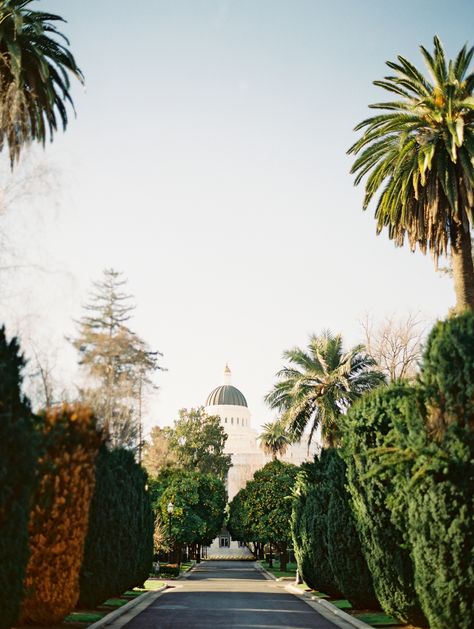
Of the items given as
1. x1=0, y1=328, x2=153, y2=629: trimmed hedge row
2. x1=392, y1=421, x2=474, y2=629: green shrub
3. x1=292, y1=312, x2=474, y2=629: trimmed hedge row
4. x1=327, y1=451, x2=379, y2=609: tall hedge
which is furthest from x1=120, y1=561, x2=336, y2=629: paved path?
x1=392, y1=421, x2=474, y2=629: green shrub

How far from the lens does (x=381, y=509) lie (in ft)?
48.5

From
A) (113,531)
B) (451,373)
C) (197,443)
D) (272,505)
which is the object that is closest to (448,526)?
(451,373)

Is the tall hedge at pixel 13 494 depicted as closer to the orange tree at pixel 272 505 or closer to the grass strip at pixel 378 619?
the grass strip at pixel 378 619

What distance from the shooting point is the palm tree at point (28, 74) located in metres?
18.5

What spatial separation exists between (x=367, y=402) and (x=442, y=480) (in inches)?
197

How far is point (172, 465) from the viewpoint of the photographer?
75062mm

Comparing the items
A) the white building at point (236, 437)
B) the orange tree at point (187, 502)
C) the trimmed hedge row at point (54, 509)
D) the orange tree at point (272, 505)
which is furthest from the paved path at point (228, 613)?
the white building at point (236, 437)

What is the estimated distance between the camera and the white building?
114m

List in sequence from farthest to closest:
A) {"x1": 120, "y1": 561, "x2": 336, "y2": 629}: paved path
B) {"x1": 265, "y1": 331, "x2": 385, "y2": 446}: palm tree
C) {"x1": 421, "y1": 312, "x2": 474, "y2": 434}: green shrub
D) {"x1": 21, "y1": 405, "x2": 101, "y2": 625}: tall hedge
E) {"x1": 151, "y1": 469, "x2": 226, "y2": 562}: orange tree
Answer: {"x1": 151, "y1": 469, "x2": 226, "y2": 562}: orange tree < {"x1": 265, "y1": 331, "x2": 385, "y2": 446}: palm tree < {"x1": 120, "y1": 561, "x2": 336, "y2": 629}: paved path < {"x1": 21, "y1": 405, "x2": 101, "y2": 625}: tall hedge < {"x1": 421, "y1": 312, "x2": 474, "y2": 434}: green shrub

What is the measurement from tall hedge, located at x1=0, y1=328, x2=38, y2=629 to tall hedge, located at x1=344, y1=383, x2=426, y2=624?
6.56 m

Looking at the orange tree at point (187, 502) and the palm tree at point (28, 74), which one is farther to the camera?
the orange tree at point (187, 502)

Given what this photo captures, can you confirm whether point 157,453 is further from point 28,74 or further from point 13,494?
point 13,494

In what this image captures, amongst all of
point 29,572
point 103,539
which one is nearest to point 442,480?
point 29,572

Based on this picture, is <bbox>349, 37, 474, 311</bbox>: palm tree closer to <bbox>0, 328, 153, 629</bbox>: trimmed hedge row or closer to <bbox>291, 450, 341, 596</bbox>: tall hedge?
<bbox>291, 450, 341, 596</bbox>: tall hedge
